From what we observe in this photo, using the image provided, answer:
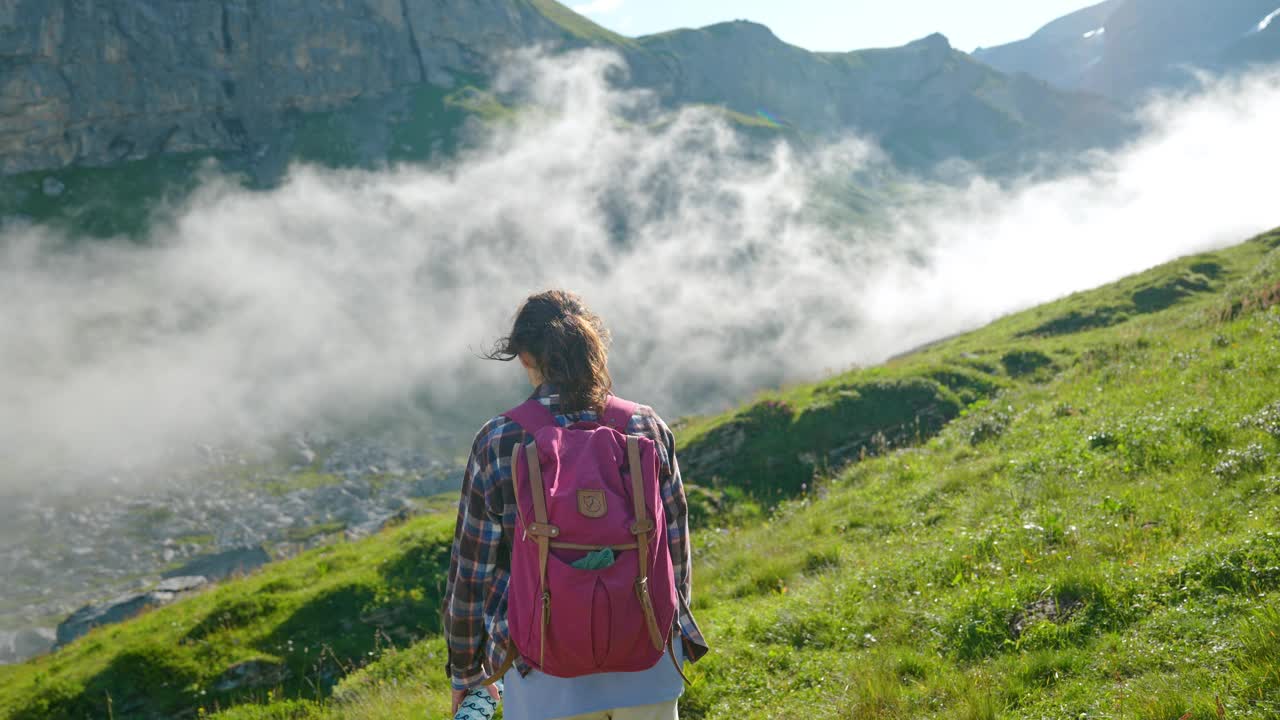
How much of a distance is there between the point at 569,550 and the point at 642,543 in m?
0.34

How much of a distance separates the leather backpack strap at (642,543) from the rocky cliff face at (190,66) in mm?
113893

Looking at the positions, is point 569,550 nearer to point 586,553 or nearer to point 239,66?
point 586,553

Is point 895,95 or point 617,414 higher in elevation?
point 895,95

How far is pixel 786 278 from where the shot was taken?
8381 cm

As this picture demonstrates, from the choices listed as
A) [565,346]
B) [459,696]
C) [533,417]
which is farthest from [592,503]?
[459,696]

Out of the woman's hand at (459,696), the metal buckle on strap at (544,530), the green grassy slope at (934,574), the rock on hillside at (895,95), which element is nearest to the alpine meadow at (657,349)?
the green grassy slope at (934,574)

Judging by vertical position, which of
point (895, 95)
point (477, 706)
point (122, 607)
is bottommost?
point (122, 607)

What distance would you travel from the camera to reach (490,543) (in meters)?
3.80

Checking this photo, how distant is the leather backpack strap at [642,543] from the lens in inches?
130

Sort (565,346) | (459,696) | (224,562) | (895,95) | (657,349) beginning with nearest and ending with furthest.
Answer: (565,346) < (459,696) < (224,562) < (657,349) < (895,95)

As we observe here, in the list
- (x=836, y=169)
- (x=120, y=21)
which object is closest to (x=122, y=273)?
(x=120, y=21)

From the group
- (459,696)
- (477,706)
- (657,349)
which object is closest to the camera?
(459,696)

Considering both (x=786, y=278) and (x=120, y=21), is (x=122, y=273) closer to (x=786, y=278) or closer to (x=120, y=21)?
Result: (x=120, y=21)

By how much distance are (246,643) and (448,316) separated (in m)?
69.6
